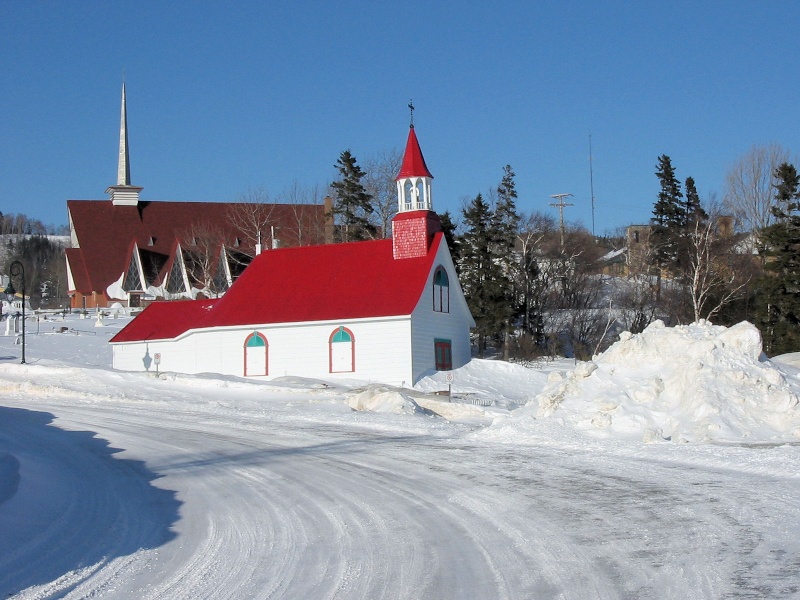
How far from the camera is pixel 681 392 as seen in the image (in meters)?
17.4

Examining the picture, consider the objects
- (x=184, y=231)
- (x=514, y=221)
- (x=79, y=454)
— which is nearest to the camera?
(x=79, y=454)

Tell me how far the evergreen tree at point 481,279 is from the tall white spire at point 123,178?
3589 cm

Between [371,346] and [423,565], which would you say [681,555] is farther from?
[371,346]

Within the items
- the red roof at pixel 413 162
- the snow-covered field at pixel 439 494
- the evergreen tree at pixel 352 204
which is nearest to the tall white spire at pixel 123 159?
the evergreen tree at pixel 352 204

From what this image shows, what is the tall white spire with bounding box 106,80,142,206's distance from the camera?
75562 mm

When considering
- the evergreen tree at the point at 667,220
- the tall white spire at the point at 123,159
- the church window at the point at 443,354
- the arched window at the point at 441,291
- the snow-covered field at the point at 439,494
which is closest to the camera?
the snow-covered field at the point at 439,494

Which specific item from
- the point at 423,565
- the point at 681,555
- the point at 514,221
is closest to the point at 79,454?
the point at 423,565

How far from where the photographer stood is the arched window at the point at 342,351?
122 feet

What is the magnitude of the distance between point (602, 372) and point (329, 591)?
1332 cm

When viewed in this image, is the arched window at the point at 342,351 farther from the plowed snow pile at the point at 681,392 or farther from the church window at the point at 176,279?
the church window at the point at 176,279

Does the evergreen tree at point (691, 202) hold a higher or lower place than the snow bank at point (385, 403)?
higher

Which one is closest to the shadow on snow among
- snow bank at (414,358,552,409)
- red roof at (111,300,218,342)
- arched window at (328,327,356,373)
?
snow bank at (414,358,552,409)

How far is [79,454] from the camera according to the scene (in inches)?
636

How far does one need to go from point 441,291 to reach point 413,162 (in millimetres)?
6038
